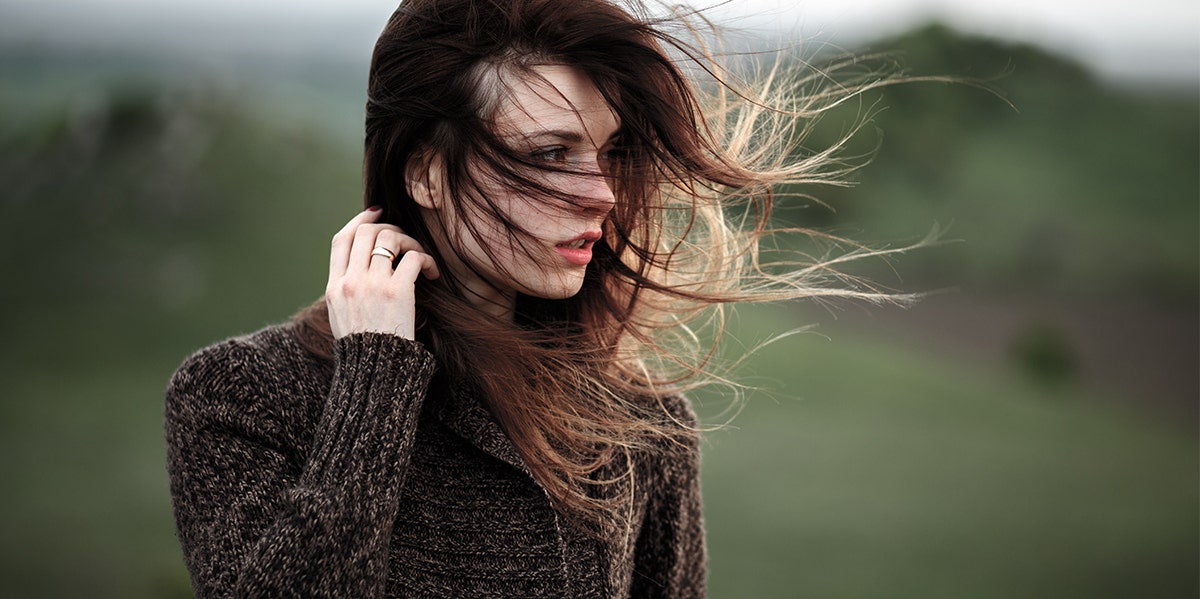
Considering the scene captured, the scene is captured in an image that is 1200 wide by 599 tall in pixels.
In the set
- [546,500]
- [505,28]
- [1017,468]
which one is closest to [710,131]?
[505,28]

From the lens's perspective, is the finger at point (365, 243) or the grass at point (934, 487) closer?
the finger at point (365, 243)

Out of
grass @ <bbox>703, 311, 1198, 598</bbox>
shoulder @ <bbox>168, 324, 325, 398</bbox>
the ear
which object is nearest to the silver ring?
the ear

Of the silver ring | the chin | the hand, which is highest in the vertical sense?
the chin

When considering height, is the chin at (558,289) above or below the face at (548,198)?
below

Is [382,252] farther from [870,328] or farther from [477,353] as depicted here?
[870,328]

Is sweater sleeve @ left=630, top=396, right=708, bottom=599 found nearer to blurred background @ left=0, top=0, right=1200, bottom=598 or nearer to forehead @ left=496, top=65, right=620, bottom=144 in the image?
forehead @ left=496, top=65, right=620, bottom=144

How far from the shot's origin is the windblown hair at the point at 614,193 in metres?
1.64

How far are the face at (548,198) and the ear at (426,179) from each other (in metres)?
0.02

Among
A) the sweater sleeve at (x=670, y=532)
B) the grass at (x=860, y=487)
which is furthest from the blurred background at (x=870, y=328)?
the sweater sleeve at (x=670, y=532)

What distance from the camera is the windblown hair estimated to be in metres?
1.64

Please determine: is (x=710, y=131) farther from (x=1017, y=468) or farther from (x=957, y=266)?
(x=957, y=266)

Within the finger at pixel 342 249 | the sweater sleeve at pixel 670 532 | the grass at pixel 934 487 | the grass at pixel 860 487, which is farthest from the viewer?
the grass at pixel 934 487

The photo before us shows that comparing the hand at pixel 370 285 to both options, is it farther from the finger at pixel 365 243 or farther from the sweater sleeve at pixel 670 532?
the sweater sleeve at pixel 670 532

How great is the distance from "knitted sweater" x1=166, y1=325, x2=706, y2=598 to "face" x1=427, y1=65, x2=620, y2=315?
0.21m
